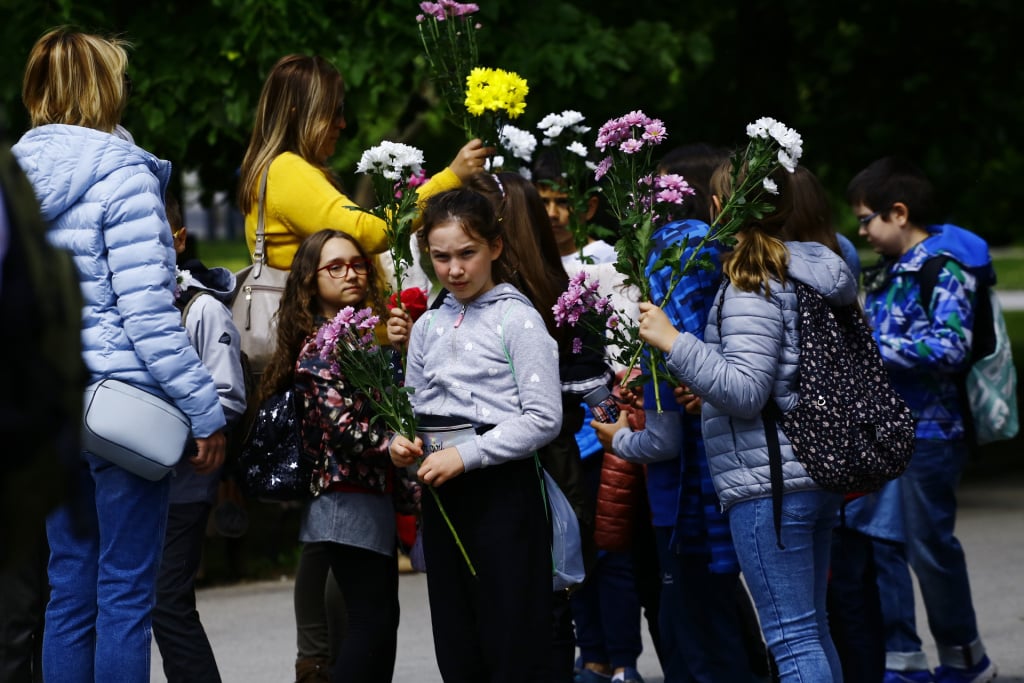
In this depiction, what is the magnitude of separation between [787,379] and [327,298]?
4.91ft

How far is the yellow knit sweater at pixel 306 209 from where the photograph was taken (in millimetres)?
4922

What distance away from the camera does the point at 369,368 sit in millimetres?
4172

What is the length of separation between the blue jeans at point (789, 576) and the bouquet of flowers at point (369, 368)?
755 millimetres

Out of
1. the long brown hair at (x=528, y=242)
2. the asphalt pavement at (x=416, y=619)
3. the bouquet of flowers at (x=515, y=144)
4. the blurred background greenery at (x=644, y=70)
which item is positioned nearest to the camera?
the long brown hair at (x=528, y=242)

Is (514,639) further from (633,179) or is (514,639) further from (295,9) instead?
(295,9)

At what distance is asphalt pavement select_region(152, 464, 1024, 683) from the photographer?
6109 mm

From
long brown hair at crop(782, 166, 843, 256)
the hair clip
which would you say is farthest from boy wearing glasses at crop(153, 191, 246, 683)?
long brown hair at crop(782, 166, 843, 256)

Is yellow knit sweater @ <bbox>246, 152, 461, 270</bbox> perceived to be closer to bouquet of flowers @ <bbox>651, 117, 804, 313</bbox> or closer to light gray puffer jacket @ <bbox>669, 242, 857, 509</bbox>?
bouquet of flowers @ <bbox>651, 117, 804, 313</bbox>

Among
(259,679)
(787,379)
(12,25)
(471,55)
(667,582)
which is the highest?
(12,25)

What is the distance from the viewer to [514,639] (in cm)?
405

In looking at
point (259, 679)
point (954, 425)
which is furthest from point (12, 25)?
point (954, 425)

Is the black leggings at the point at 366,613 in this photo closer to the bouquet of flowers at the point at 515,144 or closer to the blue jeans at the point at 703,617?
the blue jeans at the point at 703,617

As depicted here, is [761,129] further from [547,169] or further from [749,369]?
[547,169]

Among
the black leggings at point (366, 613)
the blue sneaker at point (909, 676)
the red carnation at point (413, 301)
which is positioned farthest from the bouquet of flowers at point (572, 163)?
the blue sneaker at point (909, 676)
